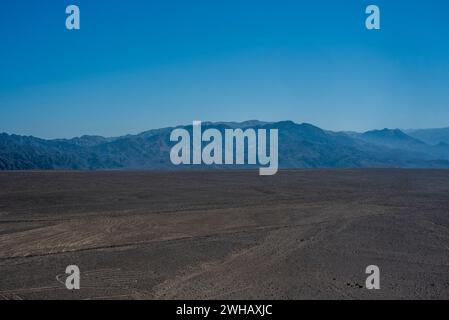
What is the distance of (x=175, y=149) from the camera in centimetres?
16512

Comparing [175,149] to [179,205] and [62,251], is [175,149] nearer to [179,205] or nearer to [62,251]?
[179,205]

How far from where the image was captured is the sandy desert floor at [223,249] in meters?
10.4

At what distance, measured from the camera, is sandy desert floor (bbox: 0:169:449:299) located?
10.4 meters

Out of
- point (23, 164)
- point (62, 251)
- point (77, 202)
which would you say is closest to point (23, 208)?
point (77, 202)

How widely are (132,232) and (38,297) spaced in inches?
291

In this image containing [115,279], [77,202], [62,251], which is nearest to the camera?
[115,279]

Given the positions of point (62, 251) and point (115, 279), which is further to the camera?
point (62, 251)

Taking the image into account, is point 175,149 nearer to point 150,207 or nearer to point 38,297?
point 150,207

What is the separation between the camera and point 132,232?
17125mm

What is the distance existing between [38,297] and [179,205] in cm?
1585

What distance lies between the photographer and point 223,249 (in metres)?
14.3

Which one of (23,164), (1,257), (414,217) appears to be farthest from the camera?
(23,164)

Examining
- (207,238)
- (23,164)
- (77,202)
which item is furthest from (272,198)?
(23,164)

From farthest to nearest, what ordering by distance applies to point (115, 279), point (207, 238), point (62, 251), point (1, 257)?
point (207, 238)
point (62, 251)
point (1, 257)
point (115, 279)
